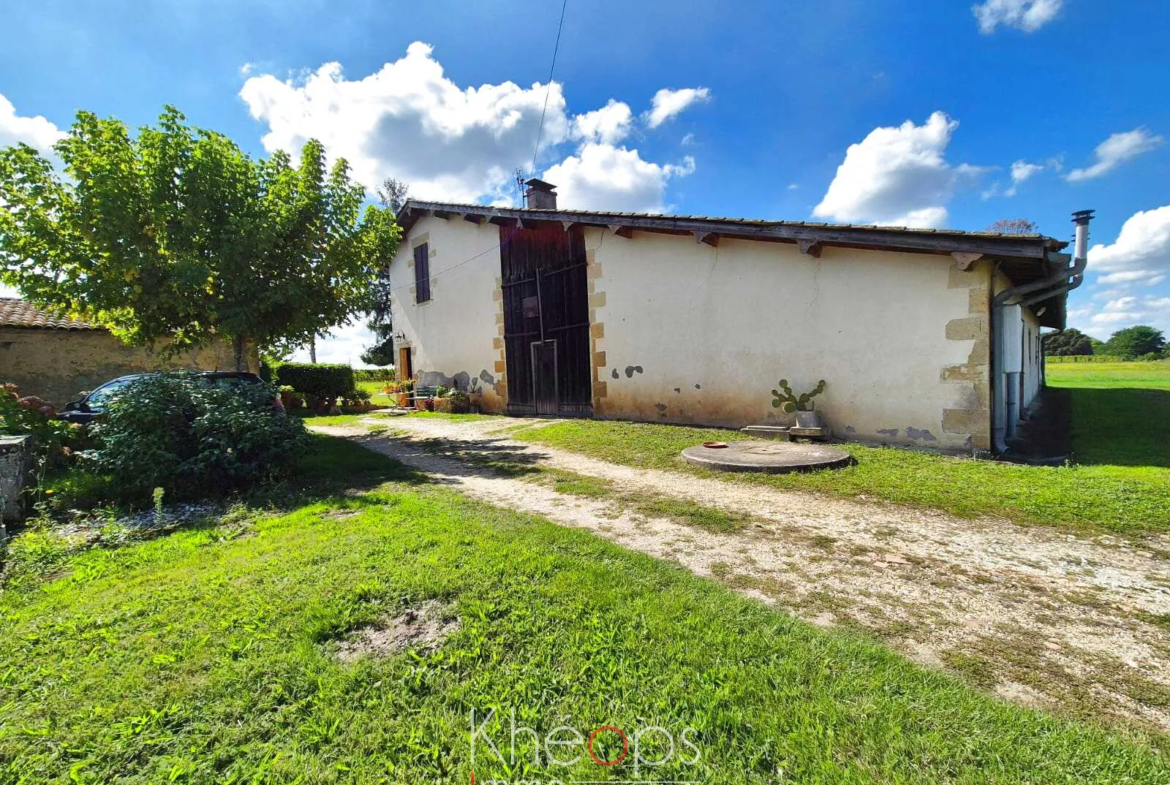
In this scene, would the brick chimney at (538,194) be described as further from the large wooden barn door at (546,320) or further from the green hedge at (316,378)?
the green hedge at (316,378)

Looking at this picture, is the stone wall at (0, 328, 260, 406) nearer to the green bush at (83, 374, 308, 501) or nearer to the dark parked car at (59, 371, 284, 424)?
the dark parked car at (59, 371, 284, 424)

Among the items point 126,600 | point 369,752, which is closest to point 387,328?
point 126,600

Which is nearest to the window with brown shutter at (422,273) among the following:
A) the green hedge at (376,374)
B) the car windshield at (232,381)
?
the car windshield at (232,381)

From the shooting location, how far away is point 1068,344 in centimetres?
5403

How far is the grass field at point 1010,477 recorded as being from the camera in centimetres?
407

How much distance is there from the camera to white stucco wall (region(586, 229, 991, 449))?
22.3 ft

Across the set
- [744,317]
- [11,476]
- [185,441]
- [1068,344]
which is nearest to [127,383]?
[185,441]

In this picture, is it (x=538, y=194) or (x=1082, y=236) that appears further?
(x=538, y=194)

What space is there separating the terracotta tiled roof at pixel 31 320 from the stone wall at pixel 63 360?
0.15 meters

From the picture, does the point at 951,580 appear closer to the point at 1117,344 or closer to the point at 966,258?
the point at 966,258

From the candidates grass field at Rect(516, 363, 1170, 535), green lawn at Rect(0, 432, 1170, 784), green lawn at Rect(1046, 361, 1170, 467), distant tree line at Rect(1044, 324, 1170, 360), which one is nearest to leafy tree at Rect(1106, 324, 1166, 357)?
distant tree line at Rect(1044, 324, 1170, 360)

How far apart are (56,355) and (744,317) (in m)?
17.7

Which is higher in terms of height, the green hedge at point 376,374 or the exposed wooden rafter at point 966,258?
the exposed wooden rafter at point 966,258

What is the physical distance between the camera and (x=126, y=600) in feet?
9.37
